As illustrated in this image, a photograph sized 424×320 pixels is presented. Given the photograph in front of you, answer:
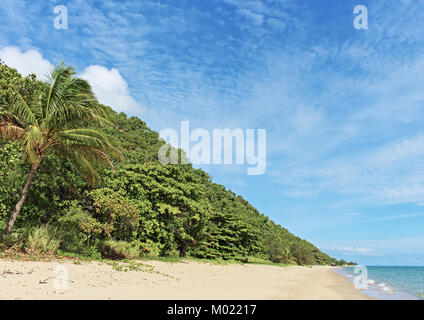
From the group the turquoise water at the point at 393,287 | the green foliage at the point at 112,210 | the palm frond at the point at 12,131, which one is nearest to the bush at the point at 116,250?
the green foliage at the point at 112,210

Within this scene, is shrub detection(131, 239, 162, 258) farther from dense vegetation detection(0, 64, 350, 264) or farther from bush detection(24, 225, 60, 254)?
bush detection(24, 225, 60, 254)

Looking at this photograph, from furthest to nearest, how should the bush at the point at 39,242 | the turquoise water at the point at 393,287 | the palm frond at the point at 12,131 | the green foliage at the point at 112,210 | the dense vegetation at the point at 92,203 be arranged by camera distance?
1. the green foliage at the point at 112,210
2. the turquoise water at the point at 393,287
3. the dense vegetation at the point at 92,203
4. the palm frond at the point at 12,131
5. the bush at the point at 39,242

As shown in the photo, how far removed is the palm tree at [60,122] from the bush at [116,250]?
4.74 m

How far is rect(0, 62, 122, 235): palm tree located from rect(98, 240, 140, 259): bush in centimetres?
474

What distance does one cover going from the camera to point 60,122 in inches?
494

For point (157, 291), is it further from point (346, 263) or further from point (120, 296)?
point (346, 263)

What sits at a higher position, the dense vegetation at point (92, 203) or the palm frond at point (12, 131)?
the palm frond at point (12, 131)

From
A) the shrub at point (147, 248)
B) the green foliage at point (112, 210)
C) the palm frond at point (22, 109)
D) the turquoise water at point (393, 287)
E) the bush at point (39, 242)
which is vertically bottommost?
the turquoise water at point (393, 287)

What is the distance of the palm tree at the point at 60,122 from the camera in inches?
473

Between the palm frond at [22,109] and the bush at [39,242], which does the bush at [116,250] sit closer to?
the bush at [39,242]

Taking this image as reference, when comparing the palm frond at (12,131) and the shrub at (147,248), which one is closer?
the palm frond at (12,131)

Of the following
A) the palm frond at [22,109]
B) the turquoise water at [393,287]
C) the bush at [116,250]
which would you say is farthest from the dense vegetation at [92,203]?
the turquoise water at [393,287]

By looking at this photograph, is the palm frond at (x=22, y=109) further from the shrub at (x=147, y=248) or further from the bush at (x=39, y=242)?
the shrub at (x=147, y=248)

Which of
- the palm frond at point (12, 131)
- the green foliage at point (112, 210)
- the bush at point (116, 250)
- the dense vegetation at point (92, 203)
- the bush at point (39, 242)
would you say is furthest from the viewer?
the bush at point (116, 250)
